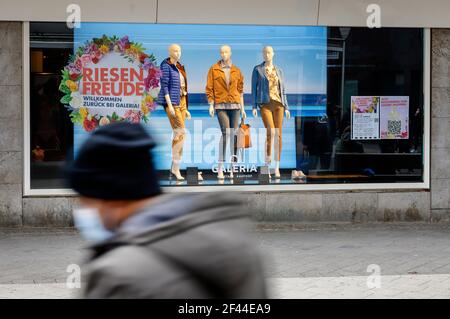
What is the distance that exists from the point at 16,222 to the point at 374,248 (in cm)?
497

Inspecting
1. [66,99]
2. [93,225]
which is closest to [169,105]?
[66,99]

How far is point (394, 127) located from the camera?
11789 mm

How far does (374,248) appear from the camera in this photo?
31.9ft

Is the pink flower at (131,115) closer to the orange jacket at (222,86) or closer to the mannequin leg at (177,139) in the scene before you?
the mannequin leg at (177,139)

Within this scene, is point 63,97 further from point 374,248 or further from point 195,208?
point 195,208

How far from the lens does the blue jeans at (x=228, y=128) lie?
1154 cm

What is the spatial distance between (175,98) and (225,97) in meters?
0.75

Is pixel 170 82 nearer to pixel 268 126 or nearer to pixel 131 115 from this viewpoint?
pixel 131 115

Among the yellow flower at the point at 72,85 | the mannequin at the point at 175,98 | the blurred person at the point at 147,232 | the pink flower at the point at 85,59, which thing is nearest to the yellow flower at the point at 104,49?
the pink flower at the point at 85,59

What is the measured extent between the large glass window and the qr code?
0.10ft

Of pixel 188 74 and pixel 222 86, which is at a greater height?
pixel 188 74

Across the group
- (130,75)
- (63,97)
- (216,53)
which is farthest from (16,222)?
(216,53)

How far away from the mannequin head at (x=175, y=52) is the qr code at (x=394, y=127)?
11.0 ft

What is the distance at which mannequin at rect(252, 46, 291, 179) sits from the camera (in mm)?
11594
